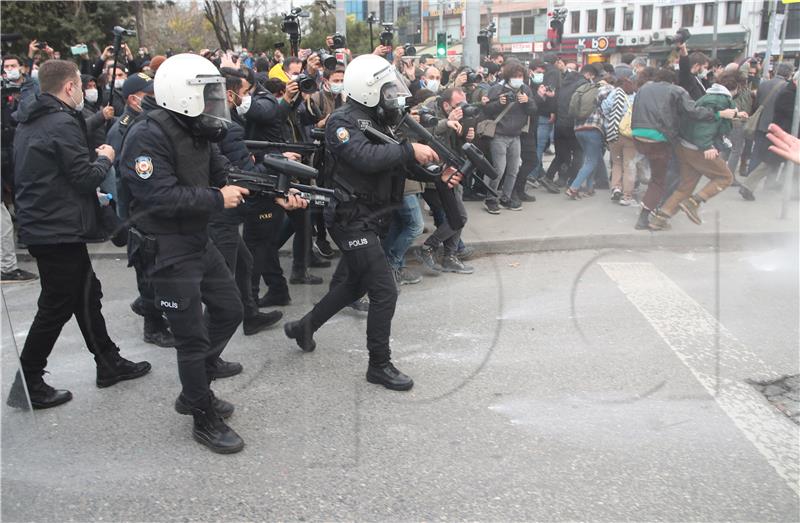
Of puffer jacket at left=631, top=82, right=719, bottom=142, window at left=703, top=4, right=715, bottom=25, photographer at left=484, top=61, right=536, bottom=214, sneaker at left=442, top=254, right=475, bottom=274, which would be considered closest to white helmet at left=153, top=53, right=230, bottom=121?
sneaker at left=442, top=254, right=475, bottom=274

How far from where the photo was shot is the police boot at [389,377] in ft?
13.3

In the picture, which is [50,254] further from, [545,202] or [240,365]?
[545,202]

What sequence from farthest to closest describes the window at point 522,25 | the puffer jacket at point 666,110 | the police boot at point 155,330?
the window at point 522,25, the puffer jacket at point 666,110, the police boot at point 155,330

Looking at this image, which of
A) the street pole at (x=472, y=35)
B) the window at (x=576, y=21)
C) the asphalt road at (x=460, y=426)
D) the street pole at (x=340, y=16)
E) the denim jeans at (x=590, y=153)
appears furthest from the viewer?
the window at (x=576, y=21)

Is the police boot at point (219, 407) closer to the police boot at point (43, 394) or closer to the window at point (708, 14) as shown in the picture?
the police boot at point (43, 394)

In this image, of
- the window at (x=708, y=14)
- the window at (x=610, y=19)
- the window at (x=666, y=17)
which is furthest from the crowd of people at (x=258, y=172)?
the window at (x=610, y=19)

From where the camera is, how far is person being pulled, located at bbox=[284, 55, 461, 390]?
157 inches

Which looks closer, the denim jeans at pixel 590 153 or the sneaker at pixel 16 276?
the sneaker at pixel 16 276

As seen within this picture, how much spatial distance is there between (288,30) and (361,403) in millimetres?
5133

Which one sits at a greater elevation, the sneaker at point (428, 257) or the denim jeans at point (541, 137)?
the denim jeans at point (541, 137)

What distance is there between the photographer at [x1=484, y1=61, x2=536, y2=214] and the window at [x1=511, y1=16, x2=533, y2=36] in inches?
1806

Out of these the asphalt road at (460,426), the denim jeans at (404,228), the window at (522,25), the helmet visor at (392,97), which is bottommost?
the asphalt road at (460,426)

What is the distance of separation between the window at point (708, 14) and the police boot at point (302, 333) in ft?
158

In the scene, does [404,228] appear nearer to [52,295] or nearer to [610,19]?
[52,295]
